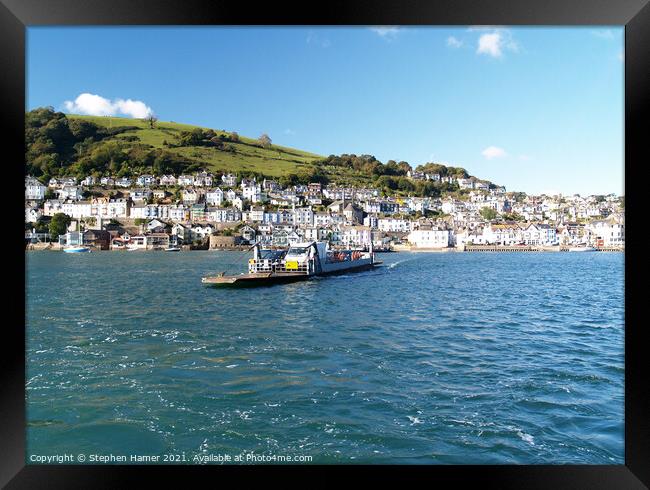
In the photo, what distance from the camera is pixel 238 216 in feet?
105

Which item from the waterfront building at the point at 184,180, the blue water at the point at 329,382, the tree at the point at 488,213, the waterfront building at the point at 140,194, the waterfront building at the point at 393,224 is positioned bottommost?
the blue water at the point at 329,382

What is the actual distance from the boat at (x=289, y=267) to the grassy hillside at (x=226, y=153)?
15.6 meters

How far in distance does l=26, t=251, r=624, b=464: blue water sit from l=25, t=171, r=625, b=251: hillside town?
1837cm

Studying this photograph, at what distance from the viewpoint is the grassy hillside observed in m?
33.4

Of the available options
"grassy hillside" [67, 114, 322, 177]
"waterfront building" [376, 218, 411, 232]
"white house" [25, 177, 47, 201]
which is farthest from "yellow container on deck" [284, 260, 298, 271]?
"white house" [25, 177, 47, 201]

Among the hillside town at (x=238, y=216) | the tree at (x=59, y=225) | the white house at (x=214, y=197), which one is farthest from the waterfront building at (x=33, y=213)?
the white house at (x=214, y=197)

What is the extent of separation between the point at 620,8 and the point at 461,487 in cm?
243

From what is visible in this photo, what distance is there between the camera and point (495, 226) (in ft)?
126

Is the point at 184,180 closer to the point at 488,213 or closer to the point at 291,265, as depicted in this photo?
the point at 291,265

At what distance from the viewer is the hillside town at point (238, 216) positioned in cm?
2830

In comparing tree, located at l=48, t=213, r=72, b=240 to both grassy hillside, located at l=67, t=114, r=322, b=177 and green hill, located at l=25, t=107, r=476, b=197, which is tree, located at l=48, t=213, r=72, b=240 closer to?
green hill, located at l=25, t=107, r=476, b=197

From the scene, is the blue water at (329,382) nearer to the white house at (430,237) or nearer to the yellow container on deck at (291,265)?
the yellow container on deck at (291,265)
